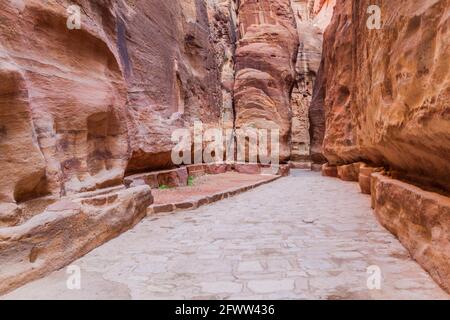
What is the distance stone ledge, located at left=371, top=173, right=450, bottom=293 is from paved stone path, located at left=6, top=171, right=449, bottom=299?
107 mm

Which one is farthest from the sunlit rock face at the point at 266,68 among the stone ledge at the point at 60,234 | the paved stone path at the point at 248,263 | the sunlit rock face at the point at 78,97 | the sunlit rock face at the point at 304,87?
the stone ledge at the point at 60,234

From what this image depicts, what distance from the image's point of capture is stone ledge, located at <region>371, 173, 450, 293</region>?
244cm

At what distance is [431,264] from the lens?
8.52ft

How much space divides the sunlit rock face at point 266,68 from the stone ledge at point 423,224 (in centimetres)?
1361

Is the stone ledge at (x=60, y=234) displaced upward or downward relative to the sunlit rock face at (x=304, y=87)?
downward

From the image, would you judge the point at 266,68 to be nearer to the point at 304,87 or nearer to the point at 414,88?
the point at 304,87

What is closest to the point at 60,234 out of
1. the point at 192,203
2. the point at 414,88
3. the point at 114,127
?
the point at 114,127

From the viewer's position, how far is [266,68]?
61.9 ft

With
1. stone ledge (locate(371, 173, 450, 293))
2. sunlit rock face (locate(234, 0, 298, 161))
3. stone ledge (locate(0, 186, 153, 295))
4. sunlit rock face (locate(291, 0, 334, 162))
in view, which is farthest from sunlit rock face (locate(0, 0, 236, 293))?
sunlit rock face (locate(291, 0, 334, 162))

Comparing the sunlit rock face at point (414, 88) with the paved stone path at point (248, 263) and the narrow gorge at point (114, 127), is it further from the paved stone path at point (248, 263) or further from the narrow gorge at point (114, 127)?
the paved stone path at point (248, 263)

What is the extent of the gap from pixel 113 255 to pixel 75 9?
3.33m

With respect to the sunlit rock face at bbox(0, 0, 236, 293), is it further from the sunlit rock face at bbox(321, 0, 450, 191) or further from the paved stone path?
the sunlit rock face at bbox(321, 0, 450, 191)

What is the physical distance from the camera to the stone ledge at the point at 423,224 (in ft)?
8.00
